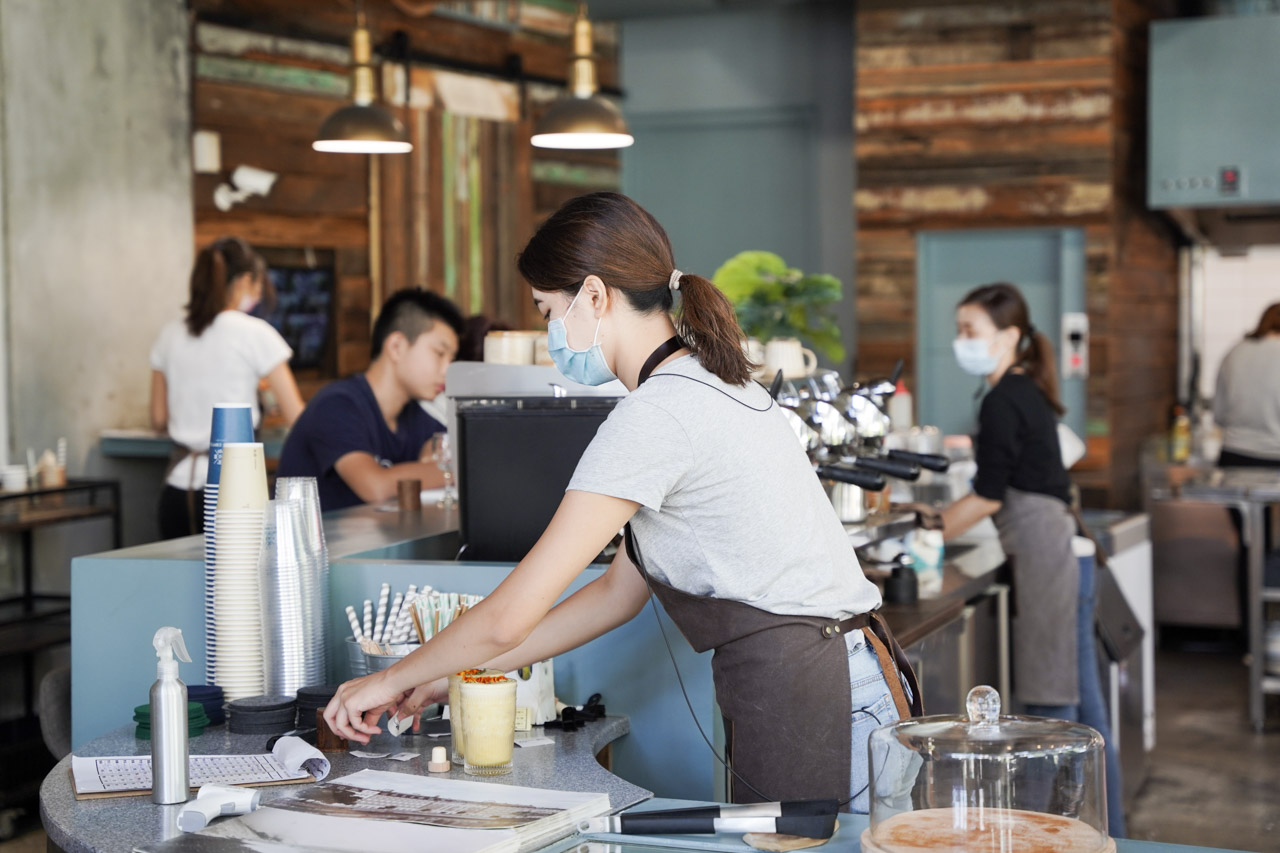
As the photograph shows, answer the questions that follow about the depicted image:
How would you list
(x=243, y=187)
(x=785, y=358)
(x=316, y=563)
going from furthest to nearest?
1. (x=243, y=187)
2. (x=785, y=358)
3. (x=316, y=563)

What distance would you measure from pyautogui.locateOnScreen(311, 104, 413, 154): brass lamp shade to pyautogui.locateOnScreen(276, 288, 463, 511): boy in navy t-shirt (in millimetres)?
Result: 1512

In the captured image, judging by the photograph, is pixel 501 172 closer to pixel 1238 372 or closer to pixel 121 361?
pixel 121 361

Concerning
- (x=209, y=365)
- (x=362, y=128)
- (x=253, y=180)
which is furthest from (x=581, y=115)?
(x=253, y=180)

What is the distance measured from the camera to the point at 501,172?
766cm

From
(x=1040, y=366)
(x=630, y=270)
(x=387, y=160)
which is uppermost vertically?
(x=387, y=160)

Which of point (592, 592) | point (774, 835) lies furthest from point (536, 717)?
point (774, 835)

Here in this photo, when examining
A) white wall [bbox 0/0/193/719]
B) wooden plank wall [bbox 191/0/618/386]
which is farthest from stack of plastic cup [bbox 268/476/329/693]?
wooden plank wall [bbox 191/0/618/386]

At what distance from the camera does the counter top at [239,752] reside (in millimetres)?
1630

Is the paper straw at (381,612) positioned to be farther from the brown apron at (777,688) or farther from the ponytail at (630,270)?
the ponytail at (630,270)

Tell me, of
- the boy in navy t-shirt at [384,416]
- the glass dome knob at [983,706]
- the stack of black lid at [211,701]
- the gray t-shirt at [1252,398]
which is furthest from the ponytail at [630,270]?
the gray t-shirt at [1252,398]

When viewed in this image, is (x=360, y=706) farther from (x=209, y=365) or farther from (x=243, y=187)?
(x=243, y=187)

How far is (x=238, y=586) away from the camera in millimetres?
2162

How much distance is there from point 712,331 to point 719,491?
Result: 21 centimetres

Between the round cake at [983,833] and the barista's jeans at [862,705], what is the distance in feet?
1.73
